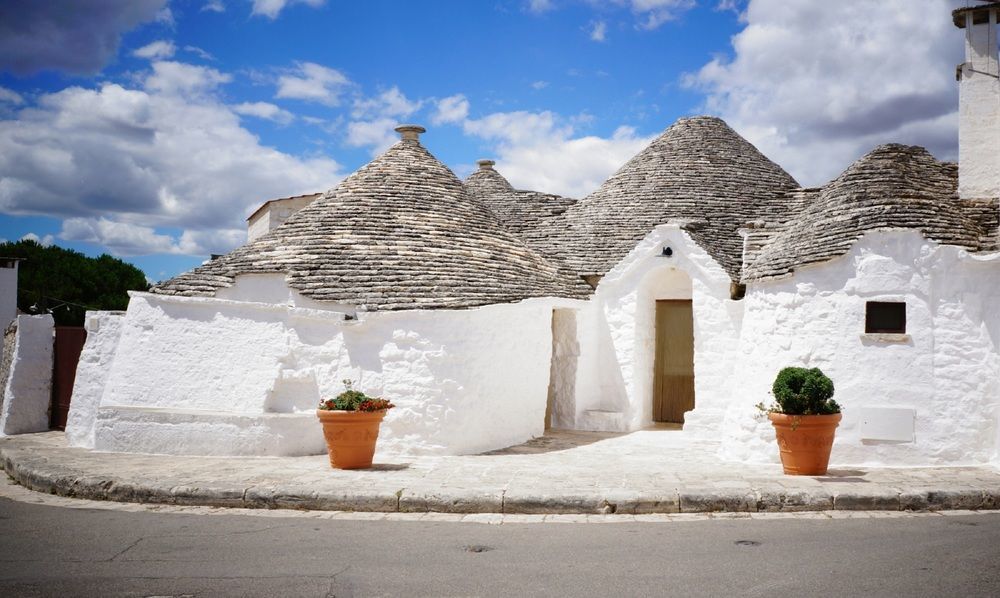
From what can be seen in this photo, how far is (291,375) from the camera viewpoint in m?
10.2

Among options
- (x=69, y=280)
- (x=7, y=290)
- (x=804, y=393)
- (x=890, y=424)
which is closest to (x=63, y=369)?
(x=804, y=393)

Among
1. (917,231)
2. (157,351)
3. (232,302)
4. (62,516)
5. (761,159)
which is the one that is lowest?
(62,516)

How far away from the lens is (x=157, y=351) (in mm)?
10820

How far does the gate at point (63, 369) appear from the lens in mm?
13056

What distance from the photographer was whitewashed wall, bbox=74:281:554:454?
9.91 meters

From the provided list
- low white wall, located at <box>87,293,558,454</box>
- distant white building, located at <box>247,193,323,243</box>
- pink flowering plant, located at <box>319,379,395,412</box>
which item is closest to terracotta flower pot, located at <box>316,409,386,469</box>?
pink flowering plant, located at <box>319,379,395,412</box>

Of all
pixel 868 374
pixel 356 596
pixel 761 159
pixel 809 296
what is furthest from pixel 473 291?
pixel 761 159

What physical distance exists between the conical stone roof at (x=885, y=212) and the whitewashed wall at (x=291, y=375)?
4.17 meters

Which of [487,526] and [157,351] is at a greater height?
[157,351]

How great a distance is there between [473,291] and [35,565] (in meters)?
6.48

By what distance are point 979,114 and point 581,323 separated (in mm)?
6720

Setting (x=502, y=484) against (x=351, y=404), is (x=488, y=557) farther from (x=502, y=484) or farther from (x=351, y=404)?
(x=351, y=404)

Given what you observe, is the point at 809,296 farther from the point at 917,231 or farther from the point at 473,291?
the point at 473,291

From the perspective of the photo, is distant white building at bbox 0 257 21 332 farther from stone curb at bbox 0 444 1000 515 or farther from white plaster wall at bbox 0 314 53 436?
stone curb at bbox 0 444 1000 515
